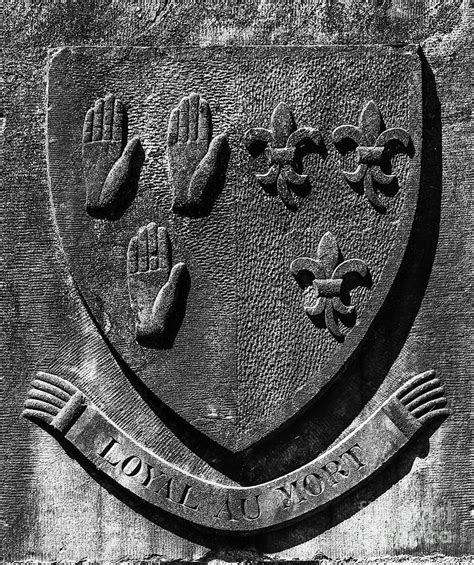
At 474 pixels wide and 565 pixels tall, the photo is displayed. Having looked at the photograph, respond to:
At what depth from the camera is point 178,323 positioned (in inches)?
197

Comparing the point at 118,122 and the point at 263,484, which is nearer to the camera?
the point at 263,484

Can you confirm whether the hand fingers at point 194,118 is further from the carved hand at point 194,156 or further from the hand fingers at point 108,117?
the hand fingers at point 108,117

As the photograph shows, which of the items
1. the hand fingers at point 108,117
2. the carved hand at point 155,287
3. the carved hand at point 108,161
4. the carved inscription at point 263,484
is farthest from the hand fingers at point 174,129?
the carved inscription at point 263,484

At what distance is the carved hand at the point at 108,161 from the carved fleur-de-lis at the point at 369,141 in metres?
0.90

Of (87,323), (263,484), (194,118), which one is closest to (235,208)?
(194,118)

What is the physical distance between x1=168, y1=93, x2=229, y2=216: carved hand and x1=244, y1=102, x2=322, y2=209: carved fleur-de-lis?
0.19m

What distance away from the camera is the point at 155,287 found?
197 inches

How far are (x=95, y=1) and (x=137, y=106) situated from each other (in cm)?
56

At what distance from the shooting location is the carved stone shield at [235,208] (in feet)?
16.3

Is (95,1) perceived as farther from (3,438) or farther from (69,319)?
(3,438)

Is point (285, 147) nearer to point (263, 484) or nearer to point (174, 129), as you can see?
point (174, 129)

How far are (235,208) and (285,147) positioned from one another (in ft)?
1.11

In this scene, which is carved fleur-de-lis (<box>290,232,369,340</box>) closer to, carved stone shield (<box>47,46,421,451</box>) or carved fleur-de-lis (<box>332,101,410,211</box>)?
carved stone shield (<box>47,46,421,451</box>)

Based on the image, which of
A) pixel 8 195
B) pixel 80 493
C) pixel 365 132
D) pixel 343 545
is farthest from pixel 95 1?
pixel 343 545
